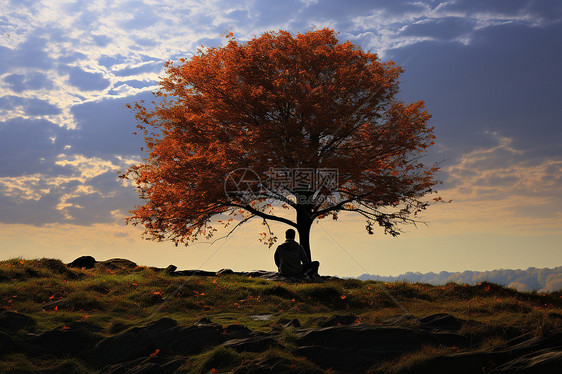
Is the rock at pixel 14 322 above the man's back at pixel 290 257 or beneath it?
beneath

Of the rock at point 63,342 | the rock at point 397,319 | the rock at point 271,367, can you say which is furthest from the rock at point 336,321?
the rock at point 63,342

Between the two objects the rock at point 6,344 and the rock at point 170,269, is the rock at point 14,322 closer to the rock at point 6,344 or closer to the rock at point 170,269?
the rock at point 6,344

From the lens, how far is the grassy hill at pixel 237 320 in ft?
28.1

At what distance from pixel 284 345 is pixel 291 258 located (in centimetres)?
918

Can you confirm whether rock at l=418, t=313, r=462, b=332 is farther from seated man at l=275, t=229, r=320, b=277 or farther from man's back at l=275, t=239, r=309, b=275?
man's back at l=275, t=239, r=309, b=275

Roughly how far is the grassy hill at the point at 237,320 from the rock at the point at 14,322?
3cm

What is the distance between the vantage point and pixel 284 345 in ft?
29.5

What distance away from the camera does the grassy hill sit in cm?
857

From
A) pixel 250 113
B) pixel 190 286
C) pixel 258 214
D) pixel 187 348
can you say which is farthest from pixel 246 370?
pixel 258 214

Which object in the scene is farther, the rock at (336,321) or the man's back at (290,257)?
the man's back at (290,257)

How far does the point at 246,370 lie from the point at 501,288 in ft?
44.6

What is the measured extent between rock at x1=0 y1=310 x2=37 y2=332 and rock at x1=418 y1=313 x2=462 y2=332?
399 inches

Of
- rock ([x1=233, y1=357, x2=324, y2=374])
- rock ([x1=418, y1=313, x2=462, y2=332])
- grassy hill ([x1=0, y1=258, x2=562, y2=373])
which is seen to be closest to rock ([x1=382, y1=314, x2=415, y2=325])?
grassy hill ([x1=0, y1=258, x2=562, y2=373])

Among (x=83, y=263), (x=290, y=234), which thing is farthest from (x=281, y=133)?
(x=83, y=263)
